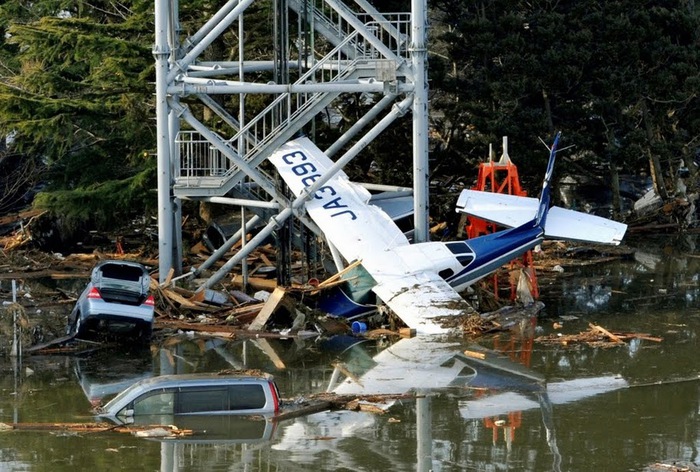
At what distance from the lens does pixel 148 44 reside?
3988 centimetres

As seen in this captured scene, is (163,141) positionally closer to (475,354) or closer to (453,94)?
(475,354)

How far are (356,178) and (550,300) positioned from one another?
12.3 m

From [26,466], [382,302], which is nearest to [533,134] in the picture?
[382,302]

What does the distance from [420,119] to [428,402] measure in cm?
1102

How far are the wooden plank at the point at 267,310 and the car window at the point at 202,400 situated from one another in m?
8.03

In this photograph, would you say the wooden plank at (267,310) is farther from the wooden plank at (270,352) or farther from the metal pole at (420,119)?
the metal pole at (420,119)

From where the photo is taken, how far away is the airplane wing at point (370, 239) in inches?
1056

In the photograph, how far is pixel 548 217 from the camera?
3025 centimetres

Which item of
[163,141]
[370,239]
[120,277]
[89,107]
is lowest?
[120,277]

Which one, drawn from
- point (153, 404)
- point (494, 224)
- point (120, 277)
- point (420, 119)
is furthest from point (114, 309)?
point (494, 224)

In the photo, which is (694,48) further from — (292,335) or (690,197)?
(292,335)

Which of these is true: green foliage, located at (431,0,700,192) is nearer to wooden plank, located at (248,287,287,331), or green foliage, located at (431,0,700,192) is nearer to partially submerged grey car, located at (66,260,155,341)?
wooden plank, located at (248,287,287,331)

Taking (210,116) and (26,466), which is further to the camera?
(210,116)

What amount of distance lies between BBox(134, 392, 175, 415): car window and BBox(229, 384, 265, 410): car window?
91 cm
